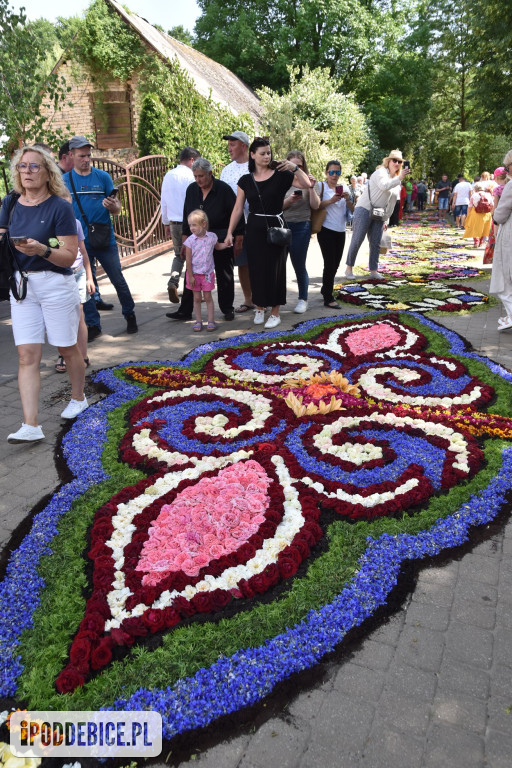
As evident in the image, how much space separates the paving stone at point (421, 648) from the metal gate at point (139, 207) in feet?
36.4

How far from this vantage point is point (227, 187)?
683 cm

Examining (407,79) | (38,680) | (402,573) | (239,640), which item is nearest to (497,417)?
(402,573)

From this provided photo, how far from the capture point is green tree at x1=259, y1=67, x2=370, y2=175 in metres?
21.8

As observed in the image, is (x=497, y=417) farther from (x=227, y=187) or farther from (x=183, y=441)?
(x=227, y=187)

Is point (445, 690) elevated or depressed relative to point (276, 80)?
depressed

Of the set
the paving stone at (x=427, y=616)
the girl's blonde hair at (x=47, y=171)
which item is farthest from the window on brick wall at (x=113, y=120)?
the paving stone at (x=427, y=616)

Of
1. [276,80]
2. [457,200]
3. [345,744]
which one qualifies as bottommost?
[345,744]

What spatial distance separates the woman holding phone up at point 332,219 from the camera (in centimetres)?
755

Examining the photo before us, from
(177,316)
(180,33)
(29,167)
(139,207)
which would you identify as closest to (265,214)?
(177,316)

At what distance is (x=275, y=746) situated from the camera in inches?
80.4

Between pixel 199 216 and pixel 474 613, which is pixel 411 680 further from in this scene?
pixel 199 216

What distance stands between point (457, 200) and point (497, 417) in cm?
1646

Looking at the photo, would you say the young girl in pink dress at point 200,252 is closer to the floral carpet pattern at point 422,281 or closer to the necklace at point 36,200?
the floral carpet pattern at point 422,281

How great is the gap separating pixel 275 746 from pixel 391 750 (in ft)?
1.38
